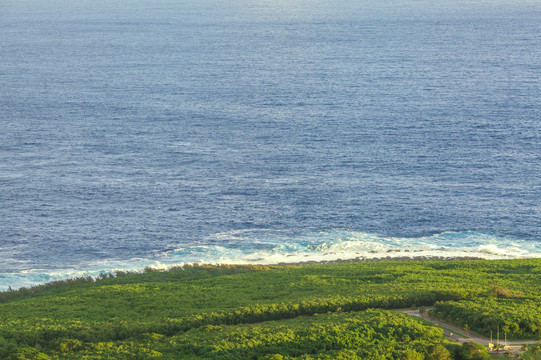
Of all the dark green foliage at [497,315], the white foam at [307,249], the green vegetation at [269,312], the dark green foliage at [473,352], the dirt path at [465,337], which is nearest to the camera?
the dark green foliage at [473,352]

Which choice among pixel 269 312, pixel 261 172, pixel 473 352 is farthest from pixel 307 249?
pixel 473 352

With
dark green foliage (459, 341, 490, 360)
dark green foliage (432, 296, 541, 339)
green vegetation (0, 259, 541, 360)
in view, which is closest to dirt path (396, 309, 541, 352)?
dark green foliage (432, 296, 541, 339)

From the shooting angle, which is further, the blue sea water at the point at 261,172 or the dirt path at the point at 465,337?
the blue sea water at the point at 261,172

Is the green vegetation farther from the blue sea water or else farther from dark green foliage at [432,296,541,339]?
the blue sea water

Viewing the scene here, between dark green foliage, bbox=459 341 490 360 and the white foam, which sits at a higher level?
dark green foliage, bbox=459 341 490 360

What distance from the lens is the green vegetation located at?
143 feet

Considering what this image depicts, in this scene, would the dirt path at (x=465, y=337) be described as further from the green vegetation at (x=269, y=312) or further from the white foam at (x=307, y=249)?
the white foam at (x=307, y=249)

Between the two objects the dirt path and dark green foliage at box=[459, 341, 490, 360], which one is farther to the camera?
the dirt path

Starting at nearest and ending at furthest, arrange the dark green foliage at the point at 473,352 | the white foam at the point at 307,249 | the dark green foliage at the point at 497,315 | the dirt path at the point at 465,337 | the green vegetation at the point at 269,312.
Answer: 1. the dark green foliage at the point at 473,352
2. the green vegetation at the point at 269,312
3. the dirt path at the point at 465,337
4. the dark green foliage at the point at 497,315
5. the white foam at the point at 307,249

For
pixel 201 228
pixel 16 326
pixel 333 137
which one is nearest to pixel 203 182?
pixel 201 228

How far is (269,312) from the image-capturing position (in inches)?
2019

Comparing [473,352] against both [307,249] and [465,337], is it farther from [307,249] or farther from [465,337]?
[307,249]

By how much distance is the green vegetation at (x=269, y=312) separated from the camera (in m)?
43.6

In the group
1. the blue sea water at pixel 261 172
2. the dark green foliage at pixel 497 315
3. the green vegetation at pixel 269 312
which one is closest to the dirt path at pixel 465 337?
the dark green foliage at pixel 497 315
